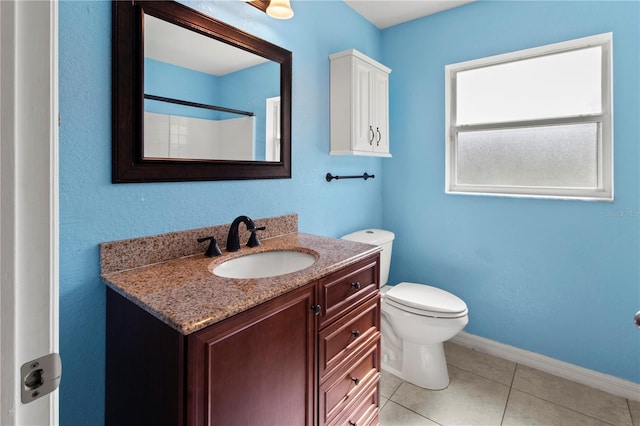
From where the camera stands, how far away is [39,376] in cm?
46

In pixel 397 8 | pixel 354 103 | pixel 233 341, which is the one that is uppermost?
pixel 397 8

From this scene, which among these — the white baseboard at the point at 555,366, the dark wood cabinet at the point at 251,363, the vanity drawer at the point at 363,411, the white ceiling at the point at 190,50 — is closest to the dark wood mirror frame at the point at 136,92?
the white ceiling at the point at 190,50

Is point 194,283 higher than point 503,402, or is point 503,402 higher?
point 194,283

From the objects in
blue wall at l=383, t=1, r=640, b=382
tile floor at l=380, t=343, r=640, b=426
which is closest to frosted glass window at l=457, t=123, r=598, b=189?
blue wall at l=383, t=1, r=640, b=382

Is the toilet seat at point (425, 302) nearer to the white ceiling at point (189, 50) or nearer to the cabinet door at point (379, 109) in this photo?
the cabinet door at point (379, 109)

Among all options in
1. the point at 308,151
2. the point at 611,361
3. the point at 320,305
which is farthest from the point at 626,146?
the point at 320,305

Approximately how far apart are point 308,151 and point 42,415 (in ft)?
5.43

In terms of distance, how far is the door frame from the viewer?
1.40 ft

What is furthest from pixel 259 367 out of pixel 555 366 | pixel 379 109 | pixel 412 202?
pixel 555 366

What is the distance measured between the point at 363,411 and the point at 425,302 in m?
0.69

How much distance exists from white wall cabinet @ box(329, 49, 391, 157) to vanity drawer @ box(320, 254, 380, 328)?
0.82m

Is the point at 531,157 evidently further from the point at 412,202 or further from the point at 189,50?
the point at 189,50

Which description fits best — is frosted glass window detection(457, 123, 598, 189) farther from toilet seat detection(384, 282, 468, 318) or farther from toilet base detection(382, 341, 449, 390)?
toilet base detection(382, 341, 449, 390)

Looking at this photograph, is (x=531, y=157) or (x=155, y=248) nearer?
(x=155, y=248)
